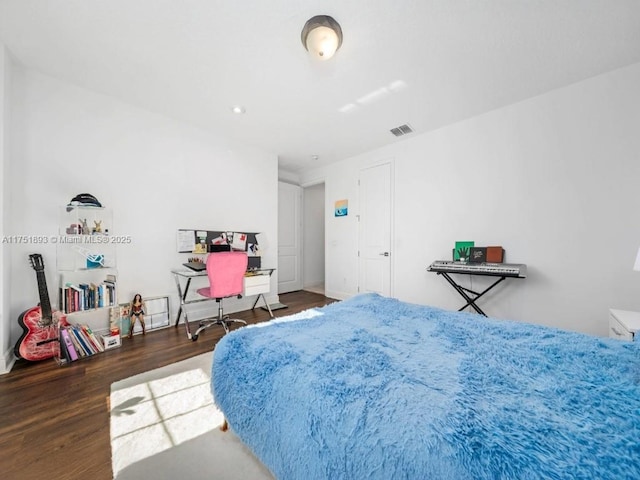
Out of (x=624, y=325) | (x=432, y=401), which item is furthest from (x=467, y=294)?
(x=432, y=401)

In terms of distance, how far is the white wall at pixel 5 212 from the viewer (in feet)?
6.84

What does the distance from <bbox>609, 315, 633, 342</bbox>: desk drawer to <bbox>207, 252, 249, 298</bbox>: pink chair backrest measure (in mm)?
3364

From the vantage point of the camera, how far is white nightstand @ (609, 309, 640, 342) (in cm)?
171

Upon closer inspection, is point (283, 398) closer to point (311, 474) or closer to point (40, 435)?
point (311, 474)

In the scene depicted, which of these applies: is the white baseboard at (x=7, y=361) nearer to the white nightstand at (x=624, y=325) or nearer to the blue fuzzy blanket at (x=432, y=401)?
the blue fuzzy blanket at (x=432, y=401)

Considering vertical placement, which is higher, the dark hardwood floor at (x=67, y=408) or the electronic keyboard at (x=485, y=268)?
the electronic keyboard at (x=485, y=268)

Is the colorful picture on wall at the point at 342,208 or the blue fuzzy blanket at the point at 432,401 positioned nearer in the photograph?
the blue fuzzy blanket at the point at 432,401

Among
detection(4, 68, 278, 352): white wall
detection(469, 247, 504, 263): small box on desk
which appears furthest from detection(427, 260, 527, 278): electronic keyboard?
detection(4, 68, 278, 352): white wall

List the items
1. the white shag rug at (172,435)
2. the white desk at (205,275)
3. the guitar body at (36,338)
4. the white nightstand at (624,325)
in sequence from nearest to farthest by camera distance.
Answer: the white shag rug at (172,435)
the white nightstand at (624,325)
the guitar body at (36,338)
the white desk at (205,275)

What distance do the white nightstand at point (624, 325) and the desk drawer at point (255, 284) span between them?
343cm

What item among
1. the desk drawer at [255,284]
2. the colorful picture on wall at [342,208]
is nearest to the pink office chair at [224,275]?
the desk drawer at [255,284]

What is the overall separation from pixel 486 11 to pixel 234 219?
3664mm

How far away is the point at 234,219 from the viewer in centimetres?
406

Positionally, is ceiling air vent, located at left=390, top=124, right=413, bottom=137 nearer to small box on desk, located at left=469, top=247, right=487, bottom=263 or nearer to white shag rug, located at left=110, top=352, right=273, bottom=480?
small box on desk, located at left=469, top=247, right=487, bottom=263
